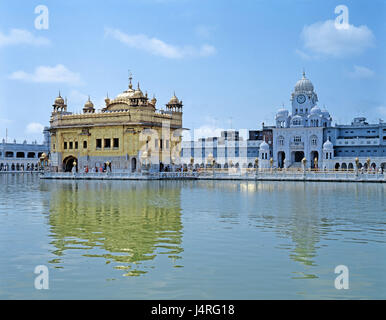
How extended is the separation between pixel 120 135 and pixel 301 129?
98.3 feet

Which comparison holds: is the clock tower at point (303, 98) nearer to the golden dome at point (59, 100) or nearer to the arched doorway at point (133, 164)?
the arched doorway at point (133, 164)

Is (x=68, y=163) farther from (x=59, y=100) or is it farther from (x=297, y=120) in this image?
(x=297, y=120)

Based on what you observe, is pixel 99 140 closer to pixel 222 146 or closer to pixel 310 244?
pixel 222 146

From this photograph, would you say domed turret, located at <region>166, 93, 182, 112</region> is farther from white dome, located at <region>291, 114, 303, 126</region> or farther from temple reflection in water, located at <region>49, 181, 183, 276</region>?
temple reflection in water, located at <region>49, 181, 183, 276</region>

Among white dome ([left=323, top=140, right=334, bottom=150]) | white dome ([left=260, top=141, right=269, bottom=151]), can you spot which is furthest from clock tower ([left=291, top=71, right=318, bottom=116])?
white dome ([left=260, top=141, right=269, bottom=151])

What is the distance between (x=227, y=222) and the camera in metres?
14.9

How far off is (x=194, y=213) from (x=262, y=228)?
4.08 m

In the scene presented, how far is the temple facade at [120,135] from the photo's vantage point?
51.1 meters

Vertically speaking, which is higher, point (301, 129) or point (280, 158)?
point (301, 129)

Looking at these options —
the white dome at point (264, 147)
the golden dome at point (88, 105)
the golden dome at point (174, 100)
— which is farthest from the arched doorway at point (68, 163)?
the white dome at point (264, 147)

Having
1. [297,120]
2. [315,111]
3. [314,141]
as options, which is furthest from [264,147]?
[315,111]

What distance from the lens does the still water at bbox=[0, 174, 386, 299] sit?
7.80 metres

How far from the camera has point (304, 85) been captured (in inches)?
2997
